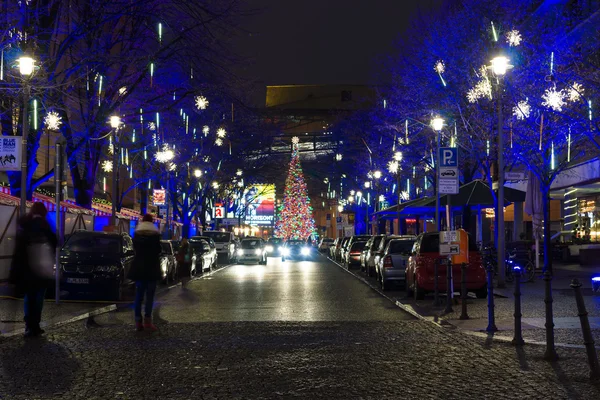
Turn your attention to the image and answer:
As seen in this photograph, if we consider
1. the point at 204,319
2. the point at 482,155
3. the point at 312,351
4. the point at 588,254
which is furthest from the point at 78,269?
the point at 588,254

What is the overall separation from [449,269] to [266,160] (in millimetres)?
50482

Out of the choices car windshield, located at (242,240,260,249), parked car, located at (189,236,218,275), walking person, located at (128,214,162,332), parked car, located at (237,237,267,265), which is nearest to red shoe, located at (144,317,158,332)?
walking person, located at (128,214,162,332)

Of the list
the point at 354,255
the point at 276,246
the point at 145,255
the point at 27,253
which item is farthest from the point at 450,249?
the point at 276,246

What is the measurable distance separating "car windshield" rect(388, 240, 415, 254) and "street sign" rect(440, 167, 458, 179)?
8.88ft

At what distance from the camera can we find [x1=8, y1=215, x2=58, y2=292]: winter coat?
40.1 feet

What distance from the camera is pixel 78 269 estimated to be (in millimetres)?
19984

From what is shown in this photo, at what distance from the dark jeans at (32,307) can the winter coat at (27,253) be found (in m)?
0.08

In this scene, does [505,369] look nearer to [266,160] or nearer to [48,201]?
[48,201]

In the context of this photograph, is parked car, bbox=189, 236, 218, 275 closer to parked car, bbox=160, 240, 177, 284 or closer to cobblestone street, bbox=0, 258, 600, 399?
parked car, bbox=160, 240, 177, 284

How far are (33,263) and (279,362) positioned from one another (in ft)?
14.5

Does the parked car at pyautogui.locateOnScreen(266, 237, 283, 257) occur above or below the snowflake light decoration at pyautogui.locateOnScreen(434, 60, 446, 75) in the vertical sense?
below

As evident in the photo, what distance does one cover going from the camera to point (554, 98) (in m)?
24.8

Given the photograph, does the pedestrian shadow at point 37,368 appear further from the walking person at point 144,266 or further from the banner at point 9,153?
the banner at point 9,153

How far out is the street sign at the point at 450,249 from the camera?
1848 cm
